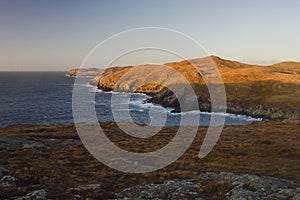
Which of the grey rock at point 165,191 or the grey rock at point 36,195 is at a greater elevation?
the grey rock at point 36,195

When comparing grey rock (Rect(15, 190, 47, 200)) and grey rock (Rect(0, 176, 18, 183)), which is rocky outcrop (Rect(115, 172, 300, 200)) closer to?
grey rock (Rect(15, 190, 47, 200))

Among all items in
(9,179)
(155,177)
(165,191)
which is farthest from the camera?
(155,177)

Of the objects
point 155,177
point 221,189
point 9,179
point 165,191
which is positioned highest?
point 221,189

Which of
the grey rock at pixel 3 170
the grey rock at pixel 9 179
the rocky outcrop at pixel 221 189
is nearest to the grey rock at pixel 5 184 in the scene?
the grey rock at pixel 9 179

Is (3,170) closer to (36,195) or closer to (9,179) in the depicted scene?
(9,179)

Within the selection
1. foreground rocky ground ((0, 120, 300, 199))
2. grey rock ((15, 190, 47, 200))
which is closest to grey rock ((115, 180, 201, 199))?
foreground rocky ground ((0, 120, 300, 199))

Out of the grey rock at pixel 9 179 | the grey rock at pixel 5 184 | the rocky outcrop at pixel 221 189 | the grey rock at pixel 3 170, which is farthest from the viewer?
the grey rock at pixel 3 170

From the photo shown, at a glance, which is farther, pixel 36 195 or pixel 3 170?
pixel 3 170

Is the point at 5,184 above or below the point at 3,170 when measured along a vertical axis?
above

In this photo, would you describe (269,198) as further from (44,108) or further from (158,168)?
(44,108)

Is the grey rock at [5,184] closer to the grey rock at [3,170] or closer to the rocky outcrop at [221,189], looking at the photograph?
the grey rock at [3,170]

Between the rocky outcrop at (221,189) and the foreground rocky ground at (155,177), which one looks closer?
the rocky outcrop at (221,189)

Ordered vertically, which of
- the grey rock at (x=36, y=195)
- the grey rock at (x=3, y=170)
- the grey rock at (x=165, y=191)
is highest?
the grey rock at (x=36, y=195)

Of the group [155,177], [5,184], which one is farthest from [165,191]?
[5,184]
